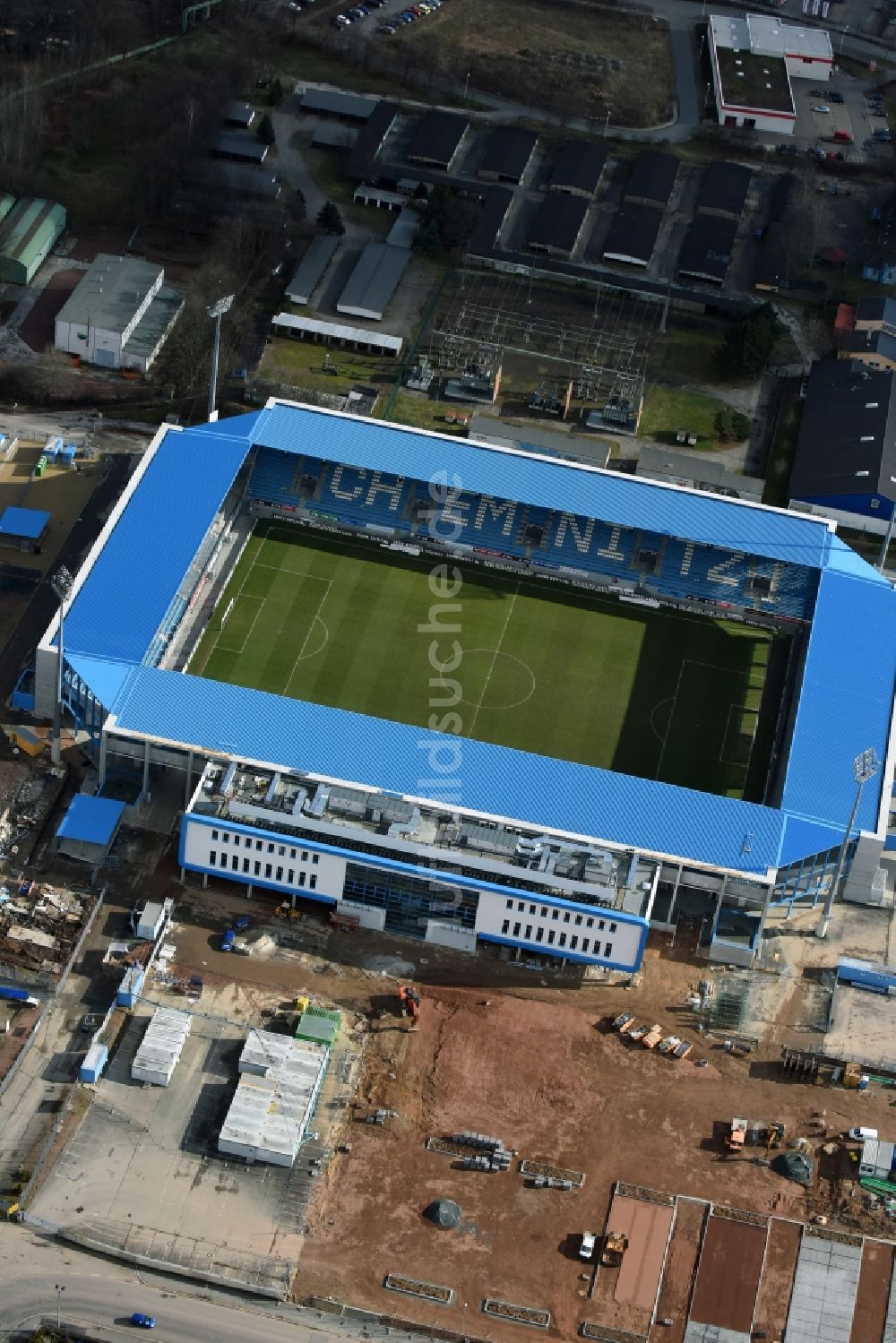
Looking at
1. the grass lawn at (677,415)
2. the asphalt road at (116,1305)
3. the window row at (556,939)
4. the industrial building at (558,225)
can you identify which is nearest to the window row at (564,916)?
the window row at (556,939)

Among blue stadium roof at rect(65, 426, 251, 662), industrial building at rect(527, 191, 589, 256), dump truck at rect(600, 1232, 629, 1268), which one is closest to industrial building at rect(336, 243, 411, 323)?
industrial building at rect(527, 191, 589, 256)

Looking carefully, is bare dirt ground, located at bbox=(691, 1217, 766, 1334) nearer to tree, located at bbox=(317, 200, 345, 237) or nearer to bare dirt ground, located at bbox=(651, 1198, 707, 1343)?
bare dirt ground, located at bbox=(651, 1198, 707, 1343)

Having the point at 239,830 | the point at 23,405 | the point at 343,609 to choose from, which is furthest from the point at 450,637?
the point at 23,405

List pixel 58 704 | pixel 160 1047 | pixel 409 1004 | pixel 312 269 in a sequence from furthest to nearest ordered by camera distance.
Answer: pixel 312 269 → pixel 58 704 → pixel 409 1004 → pixel 160 1047

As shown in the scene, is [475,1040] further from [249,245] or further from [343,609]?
[249,245]

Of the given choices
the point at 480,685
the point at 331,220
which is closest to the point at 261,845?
the point at 480,685

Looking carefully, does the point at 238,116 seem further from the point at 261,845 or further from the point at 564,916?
the point at 564,916
